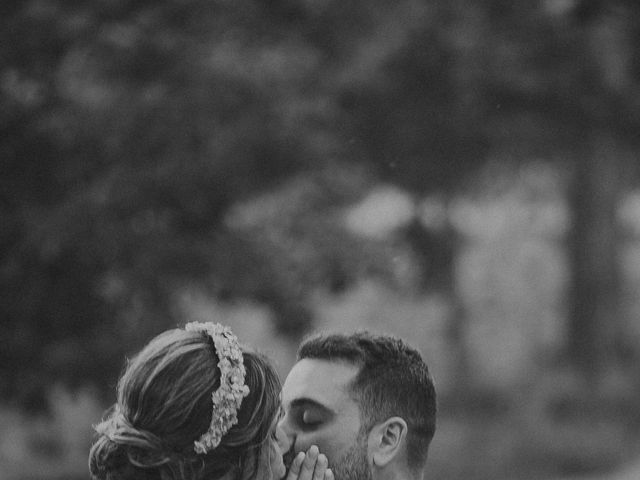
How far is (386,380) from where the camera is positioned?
3.30m

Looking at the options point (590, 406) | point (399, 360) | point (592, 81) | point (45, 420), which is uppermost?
point (592, 81)

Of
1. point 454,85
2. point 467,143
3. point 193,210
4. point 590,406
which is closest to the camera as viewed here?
point 193,210

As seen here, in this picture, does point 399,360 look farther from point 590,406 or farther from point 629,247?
point 629,247

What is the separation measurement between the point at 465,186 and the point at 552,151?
1139mm

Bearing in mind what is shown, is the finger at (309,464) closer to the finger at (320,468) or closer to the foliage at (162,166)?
the finger at (320,468)

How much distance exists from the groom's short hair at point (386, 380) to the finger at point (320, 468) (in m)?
0.31

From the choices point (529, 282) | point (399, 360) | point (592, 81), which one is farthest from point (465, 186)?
point (399, 360)

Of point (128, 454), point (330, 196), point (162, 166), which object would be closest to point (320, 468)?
point (128, 454)

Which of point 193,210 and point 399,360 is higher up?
point 193,210

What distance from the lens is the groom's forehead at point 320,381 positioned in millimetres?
3219

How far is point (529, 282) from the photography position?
17828 millimetres

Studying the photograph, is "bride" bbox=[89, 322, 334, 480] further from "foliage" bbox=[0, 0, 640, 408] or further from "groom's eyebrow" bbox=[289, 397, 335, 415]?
"foliage" bbox=[0, 0, 640, 408]

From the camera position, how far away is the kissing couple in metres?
2.47

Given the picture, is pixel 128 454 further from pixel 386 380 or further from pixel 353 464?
pixel 386 380
